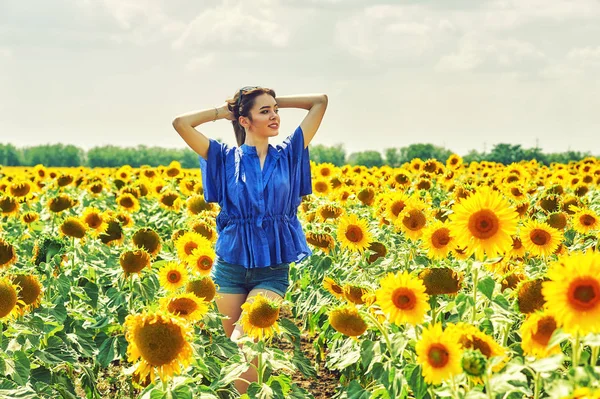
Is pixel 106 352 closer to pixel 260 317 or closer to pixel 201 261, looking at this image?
pixel 201 261

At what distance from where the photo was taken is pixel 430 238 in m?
3.93

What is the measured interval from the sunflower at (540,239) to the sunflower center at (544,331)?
1.93 m

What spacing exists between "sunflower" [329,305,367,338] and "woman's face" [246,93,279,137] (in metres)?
Answer: 1.94

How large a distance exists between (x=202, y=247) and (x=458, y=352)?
262cm

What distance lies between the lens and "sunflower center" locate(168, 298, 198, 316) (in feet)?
11.0

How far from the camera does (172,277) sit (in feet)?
13.6

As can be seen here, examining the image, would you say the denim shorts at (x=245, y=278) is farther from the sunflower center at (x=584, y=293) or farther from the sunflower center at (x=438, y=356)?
the sunflower center at (x=584, y=293)

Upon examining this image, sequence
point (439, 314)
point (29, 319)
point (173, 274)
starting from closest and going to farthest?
point (439, 314), point (29, 319), point (173, 274)

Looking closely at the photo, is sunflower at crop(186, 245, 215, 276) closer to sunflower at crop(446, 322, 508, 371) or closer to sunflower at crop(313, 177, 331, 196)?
sunflower at crop(446, 322, 508, 371)

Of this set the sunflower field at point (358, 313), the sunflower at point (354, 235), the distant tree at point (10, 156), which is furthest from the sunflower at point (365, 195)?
the distant tree at point (10, 156)

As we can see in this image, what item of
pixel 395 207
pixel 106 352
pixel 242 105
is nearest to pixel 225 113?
pixel 242 105

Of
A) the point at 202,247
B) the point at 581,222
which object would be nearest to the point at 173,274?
the point at 202,247

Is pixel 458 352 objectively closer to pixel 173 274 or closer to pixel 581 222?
pixel 173 274

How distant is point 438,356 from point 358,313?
93 cm
